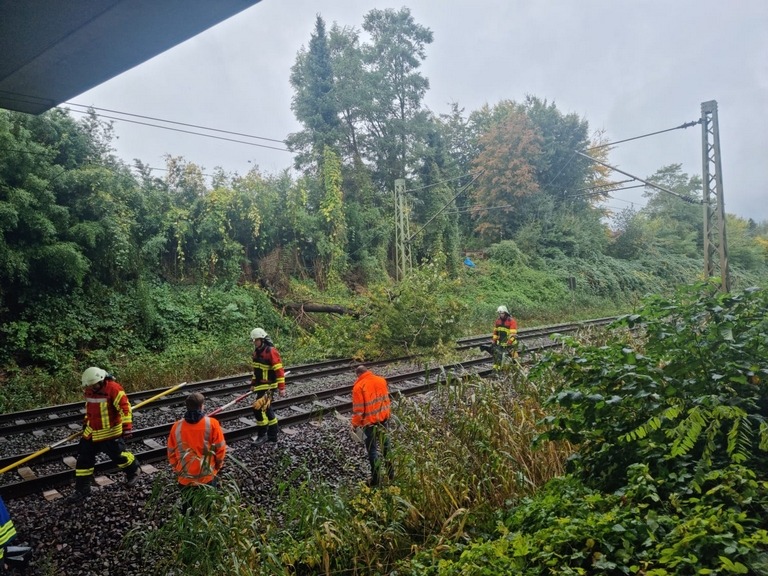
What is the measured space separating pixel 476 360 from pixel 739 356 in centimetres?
956

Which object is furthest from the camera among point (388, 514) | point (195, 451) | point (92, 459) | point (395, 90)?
point (395, 90)

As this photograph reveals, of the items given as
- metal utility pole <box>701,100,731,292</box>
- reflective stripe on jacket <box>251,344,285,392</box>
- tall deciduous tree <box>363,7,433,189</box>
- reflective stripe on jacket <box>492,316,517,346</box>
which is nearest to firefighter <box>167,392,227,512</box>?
reflective stripe on jacket <box>251,344,285,392</box>

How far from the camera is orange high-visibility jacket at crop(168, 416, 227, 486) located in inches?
191

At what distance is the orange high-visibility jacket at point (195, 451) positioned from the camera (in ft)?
15.9

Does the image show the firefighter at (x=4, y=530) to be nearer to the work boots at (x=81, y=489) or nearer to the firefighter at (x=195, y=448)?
the firefighter at (x=195, y=448)

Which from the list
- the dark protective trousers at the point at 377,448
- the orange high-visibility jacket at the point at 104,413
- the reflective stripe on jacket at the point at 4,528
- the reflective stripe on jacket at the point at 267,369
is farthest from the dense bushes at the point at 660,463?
the reflective stripe on jacket at the point at 267,369

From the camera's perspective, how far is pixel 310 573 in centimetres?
386

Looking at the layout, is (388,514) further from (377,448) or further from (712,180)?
(712,180)

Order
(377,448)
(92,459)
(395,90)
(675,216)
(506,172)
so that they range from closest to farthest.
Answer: (92,459) < (377,448) < (395,90) < (506,172) < (675,216)

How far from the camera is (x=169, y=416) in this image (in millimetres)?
8922

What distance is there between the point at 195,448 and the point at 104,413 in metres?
1.76

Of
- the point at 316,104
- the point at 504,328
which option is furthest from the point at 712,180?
the point at 316,104

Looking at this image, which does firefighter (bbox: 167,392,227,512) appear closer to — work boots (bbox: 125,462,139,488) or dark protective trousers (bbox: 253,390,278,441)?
work boots (bbox: 125,462,139,488)

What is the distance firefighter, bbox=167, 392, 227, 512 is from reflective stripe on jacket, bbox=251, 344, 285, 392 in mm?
2551
